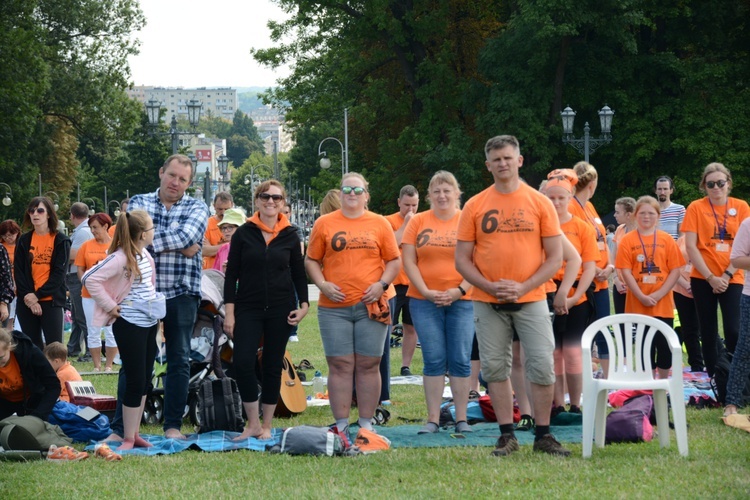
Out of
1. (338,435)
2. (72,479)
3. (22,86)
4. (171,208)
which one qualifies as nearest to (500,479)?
(338,435)

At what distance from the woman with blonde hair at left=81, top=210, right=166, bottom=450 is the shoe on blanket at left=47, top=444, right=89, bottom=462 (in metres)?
0.43

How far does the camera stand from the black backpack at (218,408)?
920 centimetres

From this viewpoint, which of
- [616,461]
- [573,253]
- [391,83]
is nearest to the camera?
[616,461]

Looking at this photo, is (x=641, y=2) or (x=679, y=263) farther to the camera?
(x=641, y=2)

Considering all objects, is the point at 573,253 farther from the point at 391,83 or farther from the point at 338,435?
the point at 391,83

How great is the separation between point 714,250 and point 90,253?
7792mm

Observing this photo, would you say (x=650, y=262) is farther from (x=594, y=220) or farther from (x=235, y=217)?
(x=235, y=217)

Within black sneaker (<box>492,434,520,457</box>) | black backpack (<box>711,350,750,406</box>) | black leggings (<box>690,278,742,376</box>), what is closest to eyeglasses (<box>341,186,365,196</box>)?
black sneaker (<box>492,434,520,457</box>)

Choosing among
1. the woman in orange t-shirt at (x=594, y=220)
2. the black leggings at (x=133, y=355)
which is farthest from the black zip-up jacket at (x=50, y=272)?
the woman in orange t-shirt at (x=594, y=220)

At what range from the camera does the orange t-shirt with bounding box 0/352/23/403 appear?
27.7 feet

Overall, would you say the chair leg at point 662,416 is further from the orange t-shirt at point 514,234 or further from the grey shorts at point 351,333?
the grey shorts at point 351,333

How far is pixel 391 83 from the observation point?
39.1 m

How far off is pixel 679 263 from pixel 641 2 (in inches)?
1043

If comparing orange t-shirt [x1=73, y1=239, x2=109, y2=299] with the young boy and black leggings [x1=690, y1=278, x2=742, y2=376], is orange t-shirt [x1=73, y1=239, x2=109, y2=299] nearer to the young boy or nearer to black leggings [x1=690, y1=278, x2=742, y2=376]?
the young boy
